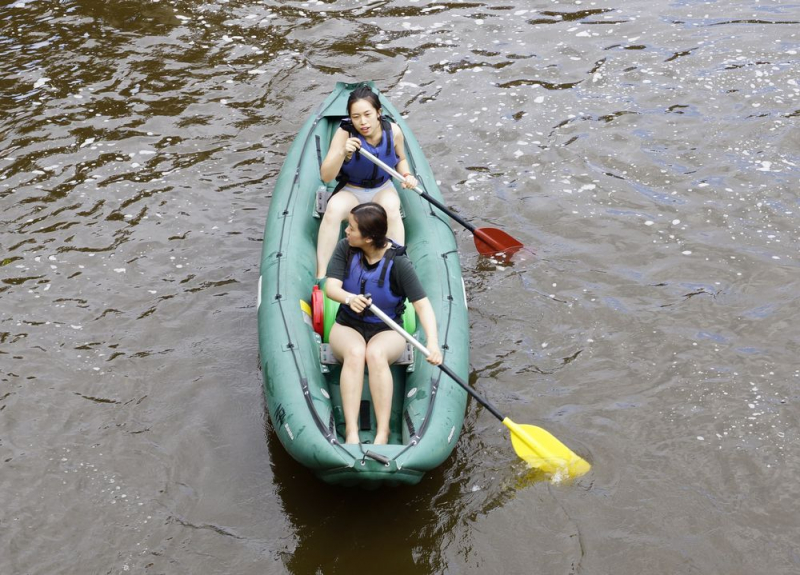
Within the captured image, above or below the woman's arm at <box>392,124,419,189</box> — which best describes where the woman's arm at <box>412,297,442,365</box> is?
below

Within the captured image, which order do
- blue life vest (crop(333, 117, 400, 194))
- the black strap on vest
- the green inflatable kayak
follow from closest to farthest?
the green inflatable kayak → blue life vest (crop(333, 117, 400, 194)) → the black strap on vest

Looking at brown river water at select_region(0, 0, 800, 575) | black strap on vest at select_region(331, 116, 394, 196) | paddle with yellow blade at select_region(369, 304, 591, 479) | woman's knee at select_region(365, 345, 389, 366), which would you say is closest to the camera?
brown river water at select_region(0, 0, 800, 575)

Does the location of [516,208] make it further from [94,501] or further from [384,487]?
[94,501]

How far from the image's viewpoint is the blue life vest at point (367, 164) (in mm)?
6316

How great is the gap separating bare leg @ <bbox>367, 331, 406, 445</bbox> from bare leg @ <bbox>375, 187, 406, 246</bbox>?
132cm

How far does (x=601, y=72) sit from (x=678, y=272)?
3.57 m

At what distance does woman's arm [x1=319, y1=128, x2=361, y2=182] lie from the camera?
6191mm

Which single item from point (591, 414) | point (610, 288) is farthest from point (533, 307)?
point (591, 414)

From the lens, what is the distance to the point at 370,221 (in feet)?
16.0

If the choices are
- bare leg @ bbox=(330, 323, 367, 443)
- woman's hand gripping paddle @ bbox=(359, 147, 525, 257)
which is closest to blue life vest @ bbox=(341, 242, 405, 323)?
bare leg @ bbox=(330, 323, 367, 443)

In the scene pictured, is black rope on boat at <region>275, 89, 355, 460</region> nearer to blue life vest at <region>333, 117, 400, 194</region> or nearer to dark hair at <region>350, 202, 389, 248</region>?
blue life vest at <region>333, 117, 400, 194</region>

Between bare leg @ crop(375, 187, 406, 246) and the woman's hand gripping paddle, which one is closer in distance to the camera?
bare leg @ crop(375, 187, 406, 246)

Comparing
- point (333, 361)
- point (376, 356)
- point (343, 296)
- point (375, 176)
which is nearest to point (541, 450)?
point (376, 356)

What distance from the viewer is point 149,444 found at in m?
5.44
